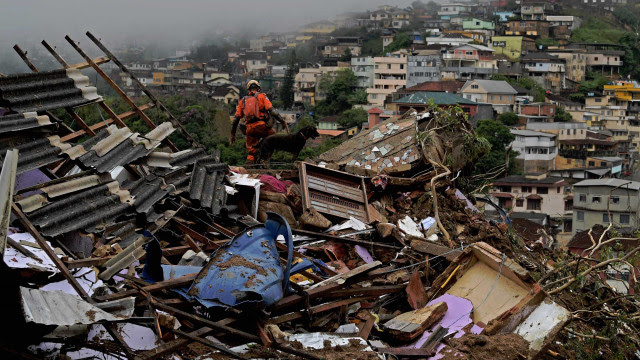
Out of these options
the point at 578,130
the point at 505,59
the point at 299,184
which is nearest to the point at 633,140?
the point at 578,130

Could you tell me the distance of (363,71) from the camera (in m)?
79.6

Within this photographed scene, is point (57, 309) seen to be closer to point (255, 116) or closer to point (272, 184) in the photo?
point (272, 184)

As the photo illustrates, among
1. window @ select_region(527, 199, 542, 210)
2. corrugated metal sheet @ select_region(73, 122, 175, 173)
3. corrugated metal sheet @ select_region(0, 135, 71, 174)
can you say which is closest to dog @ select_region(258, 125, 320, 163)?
corrugated metal sheet @ select_region(73, 122, 175, 173)

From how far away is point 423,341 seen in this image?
15.8ft

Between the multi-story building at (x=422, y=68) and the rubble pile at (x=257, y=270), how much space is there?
68240mm

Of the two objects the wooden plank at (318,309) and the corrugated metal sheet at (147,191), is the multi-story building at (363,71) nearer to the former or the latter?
the corrugated metal sheet at (147,191)

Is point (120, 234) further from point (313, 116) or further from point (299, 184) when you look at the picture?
point (313, 116)

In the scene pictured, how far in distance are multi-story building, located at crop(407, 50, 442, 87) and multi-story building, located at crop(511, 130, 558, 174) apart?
20.9 metres

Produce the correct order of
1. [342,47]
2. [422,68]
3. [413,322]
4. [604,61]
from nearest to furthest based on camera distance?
[413,322], [422,68], [604,61], [342,47]

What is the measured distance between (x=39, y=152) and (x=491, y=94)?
61890 mm

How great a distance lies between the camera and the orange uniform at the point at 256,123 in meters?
8.54

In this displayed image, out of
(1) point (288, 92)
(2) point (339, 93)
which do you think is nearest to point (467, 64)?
(2) point (339, 93)

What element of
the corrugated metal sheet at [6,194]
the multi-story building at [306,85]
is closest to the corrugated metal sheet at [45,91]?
the corrugated metal sheet at [6,194]

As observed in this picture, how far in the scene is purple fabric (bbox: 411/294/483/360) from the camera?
193 inches
